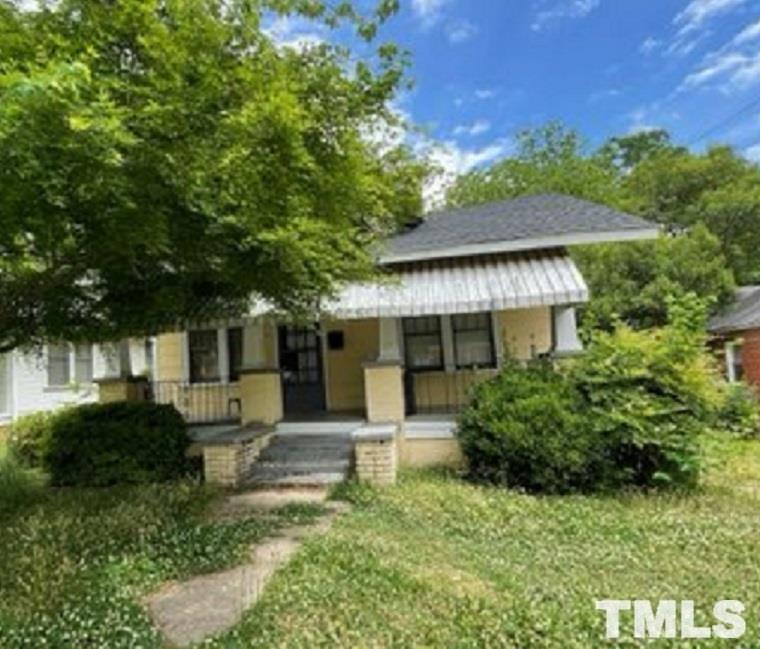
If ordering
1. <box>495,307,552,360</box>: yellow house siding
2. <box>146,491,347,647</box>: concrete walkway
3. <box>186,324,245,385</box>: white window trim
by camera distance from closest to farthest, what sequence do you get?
<box>146,491,347,647</box>: concrete walkway → <box>495,307,552,360</box>: yellow house siding → <box>186,324,245,385</box>: white window trim

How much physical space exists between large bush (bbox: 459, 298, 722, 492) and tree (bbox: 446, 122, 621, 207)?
25.7m

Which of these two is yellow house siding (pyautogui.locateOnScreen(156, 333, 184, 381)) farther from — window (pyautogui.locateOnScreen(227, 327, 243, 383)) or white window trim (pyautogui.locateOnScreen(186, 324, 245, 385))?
window (pyautogui.locateOnScreen(227, 327, 243, 383))

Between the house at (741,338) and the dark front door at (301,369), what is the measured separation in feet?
39.9

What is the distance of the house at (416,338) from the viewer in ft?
39.1

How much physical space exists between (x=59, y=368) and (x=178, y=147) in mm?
17084

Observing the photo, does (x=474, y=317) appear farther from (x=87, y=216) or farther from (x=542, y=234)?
(x=87, y=216)

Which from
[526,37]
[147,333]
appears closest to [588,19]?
[526,37]

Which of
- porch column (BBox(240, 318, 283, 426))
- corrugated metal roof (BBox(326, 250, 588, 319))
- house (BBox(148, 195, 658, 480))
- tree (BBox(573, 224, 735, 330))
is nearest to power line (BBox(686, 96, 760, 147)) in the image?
tree (BBox(573, 224, 735, 330))

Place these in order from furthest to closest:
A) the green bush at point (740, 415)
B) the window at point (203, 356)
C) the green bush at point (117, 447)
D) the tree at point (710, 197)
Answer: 1. the tree at point (710, 197)
2. the window at point (203, 356)
3. the green bush at point (740, 415)
4. the green bush at point (117, 447)

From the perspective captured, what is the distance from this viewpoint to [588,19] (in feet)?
78.1

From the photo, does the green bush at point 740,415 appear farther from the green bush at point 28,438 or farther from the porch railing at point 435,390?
the green bush at point 28,438

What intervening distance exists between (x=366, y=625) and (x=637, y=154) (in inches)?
1872

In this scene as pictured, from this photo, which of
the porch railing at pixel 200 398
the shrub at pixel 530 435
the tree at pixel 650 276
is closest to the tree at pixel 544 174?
the tree at pixel 650 276

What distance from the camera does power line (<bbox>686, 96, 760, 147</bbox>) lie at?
91.2ft
